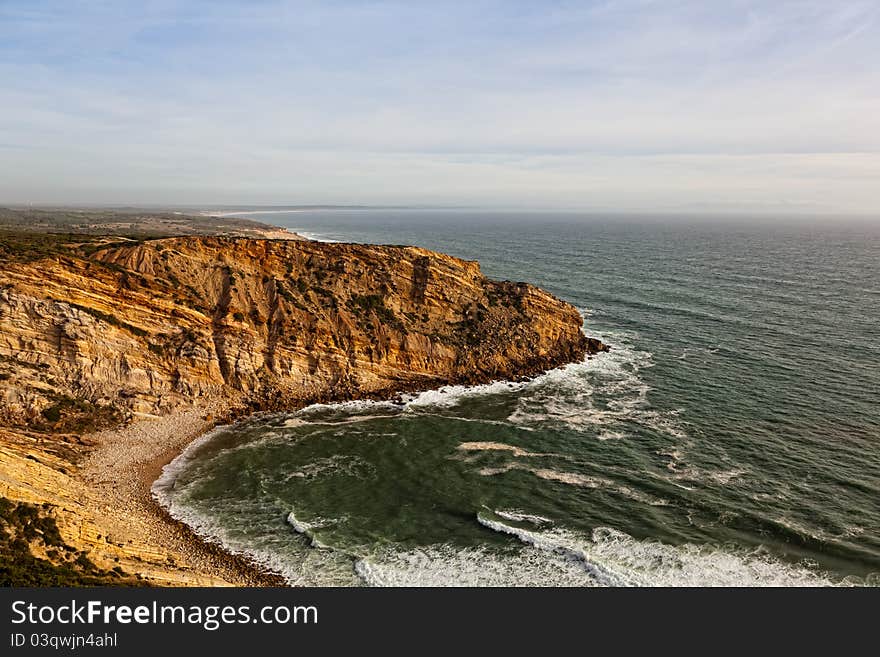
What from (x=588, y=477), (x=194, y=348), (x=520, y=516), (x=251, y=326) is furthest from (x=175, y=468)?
(x=588, y=477)

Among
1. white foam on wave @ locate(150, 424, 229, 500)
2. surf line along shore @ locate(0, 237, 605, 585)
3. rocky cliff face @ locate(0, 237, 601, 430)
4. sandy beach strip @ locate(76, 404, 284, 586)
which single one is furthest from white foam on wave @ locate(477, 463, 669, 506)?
white foam on wave @ locate(150, 424, 229, 500)

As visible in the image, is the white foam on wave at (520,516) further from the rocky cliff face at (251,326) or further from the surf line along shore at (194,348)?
the rocky cliff face at (251,326)

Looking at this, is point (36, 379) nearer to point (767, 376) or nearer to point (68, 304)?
point (68, 304)

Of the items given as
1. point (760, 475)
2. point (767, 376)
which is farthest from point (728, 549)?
point (767, 376)

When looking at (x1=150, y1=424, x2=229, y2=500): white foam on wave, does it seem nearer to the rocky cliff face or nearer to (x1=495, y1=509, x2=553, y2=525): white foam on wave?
the rocky cliff face

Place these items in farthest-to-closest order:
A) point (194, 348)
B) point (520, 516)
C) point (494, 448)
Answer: point (194, 348) < point (494, 448) < point (520, 516)

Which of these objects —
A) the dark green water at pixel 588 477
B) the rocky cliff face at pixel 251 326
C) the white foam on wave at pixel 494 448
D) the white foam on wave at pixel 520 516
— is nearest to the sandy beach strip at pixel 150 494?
the dark green water at pixel 588 477

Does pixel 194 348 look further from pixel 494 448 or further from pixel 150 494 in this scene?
pixel 494 448
